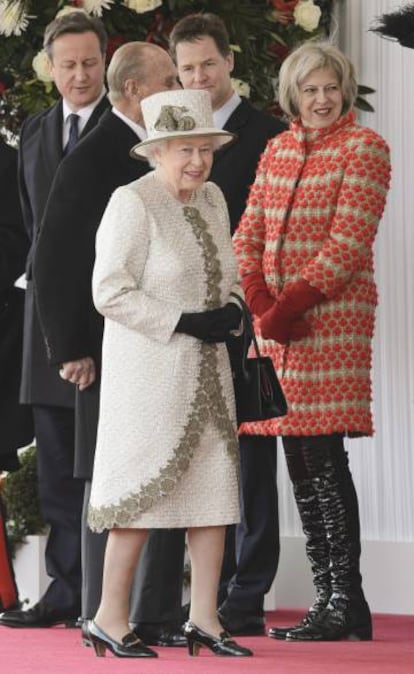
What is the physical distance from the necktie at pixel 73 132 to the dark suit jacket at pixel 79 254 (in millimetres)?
585

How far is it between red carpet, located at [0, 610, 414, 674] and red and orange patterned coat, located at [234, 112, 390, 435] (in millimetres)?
582

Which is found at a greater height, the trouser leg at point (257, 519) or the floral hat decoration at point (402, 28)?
the floral hat decoration at point (402, 28)

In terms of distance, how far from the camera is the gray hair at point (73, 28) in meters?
4.99

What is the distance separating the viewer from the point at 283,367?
14.7 ft

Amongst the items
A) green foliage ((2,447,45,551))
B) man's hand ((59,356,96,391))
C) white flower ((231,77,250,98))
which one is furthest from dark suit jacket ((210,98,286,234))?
green foliage ((2,447,45,551))

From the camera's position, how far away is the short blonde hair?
4.52 m

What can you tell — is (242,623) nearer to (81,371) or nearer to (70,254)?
(81,371)

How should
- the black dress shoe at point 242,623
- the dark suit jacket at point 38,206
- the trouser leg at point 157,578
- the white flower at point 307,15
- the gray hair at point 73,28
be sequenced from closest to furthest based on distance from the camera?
the trouser leg at point 157,578 → the black dress shoe at point 242,623 → the dark suit jacket at point 38,206 → the gray hair at point 73,28 → the white flower at point 307,15

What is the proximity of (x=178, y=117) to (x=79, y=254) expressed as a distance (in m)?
0.57

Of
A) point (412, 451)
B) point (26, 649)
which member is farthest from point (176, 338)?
point (412, 451)

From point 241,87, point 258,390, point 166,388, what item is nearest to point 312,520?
point 258,390

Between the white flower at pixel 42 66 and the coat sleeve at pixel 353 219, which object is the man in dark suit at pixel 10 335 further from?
the coat sleeve at pixel 353 219

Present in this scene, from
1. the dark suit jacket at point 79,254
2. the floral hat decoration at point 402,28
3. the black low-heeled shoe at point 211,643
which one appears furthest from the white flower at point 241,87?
the black low-heeled shoe at point 211,643

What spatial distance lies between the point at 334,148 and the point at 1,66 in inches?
→ 67.8
